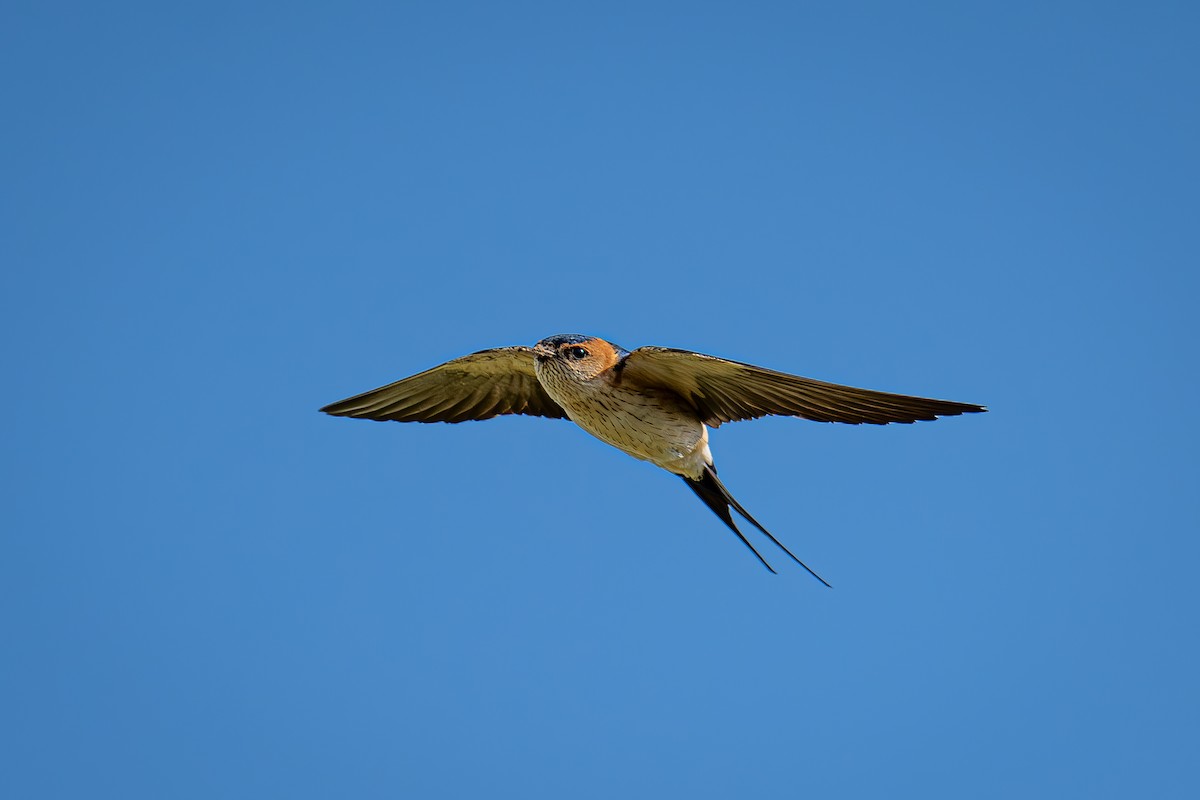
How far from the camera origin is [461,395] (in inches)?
299

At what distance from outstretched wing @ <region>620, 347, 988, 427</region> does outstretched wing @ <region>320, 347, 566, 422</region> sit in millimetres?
925

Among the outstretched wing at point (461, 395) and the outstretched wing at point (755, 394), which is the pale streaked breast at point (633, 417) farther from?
the outstretched wing at point (461, 395)

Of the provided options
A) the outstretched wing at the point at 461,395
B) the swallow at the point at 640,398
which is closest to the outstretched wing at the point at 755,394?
the swallow at the point at 640,398

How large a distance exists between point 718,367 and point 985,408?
146 cm

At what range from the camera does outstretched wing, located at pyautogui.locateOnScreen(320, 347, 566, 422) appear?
726 centimetres

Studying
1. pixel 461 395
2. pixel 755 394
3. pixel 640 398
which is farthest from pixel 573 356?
pixel 461 395

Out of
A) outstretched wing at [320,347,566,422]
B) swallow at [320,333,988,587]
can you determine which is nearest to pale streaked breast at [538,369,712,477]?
swallow at [320,333,988,587]

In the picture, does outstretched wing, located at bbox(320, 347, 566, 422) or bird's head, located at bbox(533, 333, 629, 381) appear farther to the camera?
outstretched wing, located at bbox(320, 347, 566, 422)

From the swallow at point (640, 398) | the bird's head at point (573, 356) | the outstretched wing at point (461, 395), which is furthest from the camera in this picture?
the outstretched wing at point (461, 395)

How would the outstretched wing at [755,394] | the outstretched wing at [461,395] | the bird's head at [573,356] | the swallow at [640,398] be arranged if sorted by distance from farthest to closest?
1. the outstretched wing at [461,395]
2. the bird's head at [573,356]
3. the swallow at [640,398]
4. the outstretched wing at [755,394]

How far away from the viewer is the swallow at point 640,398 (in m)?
6.07

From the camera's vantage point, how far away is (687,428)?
6.85 meters

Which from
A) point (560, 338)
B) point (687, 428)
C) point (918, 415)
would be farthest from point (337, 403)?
point (918, 415)

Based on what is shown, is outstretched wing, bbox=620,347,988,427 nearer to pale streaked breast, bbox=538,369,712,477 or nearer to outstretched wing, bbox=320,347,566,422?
pale streaked breast, bbox=538,369,712,477
